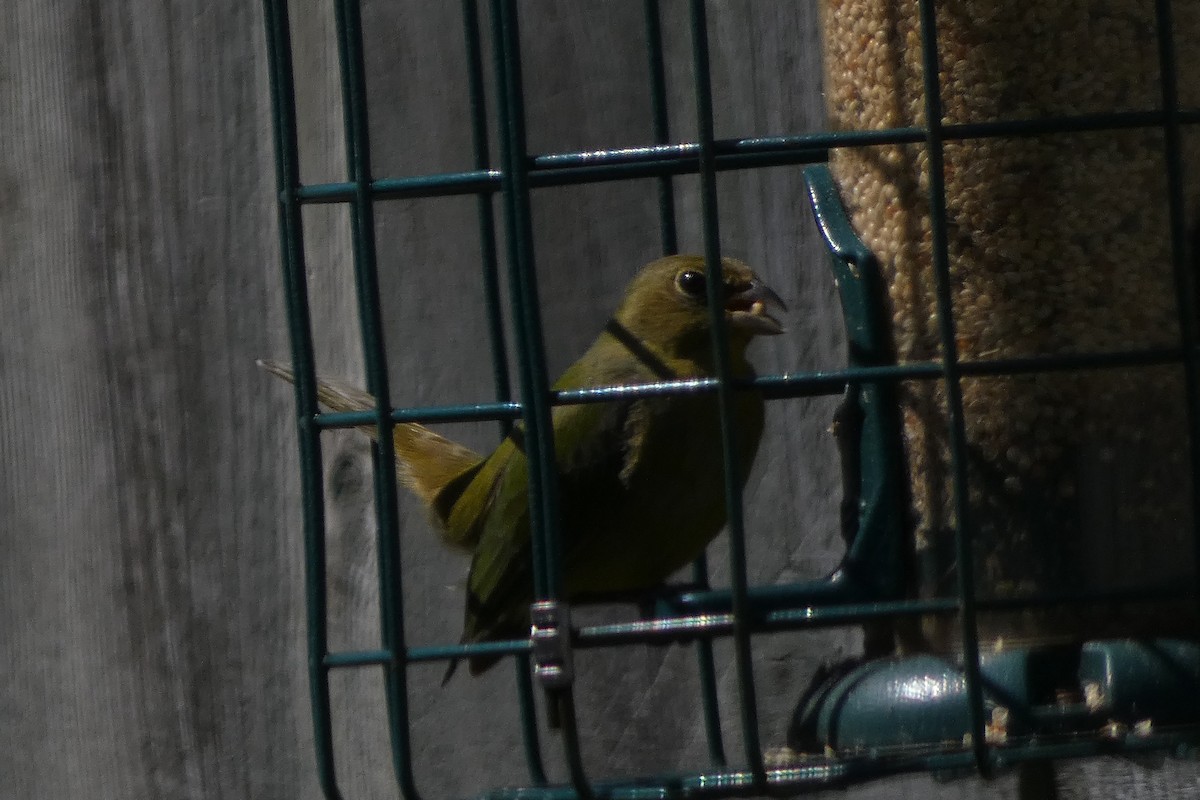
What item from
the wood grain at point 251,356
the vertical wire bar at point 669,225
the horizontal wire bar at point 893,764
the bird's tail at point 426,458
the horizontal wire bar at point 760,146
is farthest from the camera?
the bird's tail at point 426,458

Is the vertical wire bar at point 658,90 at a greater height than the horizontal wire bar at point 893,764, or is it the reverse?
the vertical wire bar at point 658,90

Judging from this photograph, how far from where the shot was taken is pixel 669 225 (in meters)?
2.51

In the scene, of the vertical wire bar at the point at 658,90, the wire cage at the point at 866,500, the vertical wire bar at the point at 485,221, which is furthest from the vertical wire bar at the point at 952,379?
the vertical wire bar at the point at 485,221

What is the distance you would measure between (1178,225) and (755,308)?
754mm

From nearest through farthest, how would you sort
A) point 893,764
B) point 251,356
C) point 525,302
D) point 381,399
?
point 893,764 < point 525,302 < point 381,399 < point 251,356

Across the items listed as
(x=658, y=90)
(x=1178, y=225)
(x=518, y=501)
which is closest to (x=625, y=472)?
(x=518, y=501)

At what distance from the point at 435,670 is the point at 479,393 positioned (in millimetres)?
456

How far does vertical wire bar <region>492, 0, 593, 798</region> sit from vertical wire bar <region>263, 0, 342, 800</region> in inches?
11.9

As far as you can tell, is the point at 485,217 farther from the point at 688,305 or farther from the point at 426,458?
the point at 426,458

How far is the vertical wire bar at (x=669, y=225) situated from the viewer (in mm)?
2248

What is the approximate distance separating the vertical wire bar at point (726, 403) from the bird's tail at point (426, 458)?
982 millimetres

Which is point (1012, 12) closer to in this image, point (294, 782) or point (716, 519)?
point (716, 519)

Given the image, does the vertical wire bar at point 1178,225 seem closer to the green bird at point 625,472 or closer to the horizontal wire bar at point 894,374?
the horizontal wire bar at point 894,374

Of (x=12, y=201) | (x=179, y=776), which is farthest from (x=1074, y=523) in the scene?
(x=12, y=201)
